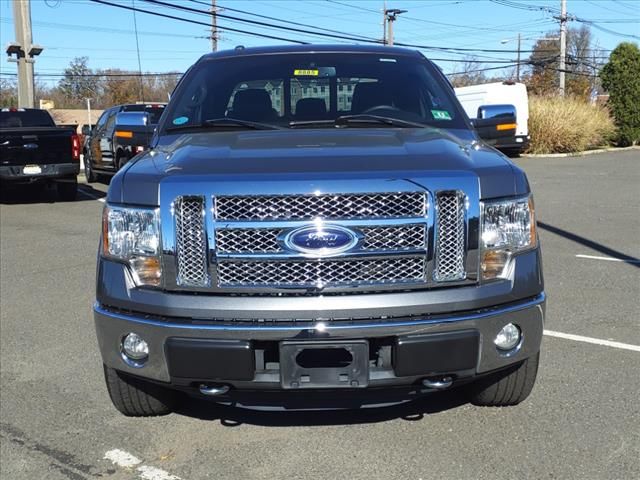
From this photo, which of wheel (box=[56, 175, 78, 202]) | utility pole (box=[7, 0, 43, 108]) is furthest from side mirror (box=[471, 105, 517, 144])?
utility pole (box=[7, 0, 43, 108])

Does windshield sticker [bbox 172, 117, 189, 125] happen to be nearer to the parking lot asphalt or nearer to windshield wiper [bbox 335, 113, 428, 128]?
windshield wiper [bbox 335, 113, 428, 128]

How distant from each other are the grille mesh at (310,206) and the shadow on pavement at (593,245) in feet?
18.1

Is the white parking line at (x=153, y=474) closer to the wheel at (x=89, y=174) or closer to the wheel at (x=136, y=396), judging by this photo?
the wheel at (x=136, y=396)

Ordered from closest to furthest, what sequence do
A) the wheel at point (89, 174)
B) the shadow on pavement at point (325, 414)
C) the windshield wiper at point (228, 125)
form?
the shadow on pavement at point (325, 414) → the windshield wiper at point (228, 125) → the wheel at point (89, 174)

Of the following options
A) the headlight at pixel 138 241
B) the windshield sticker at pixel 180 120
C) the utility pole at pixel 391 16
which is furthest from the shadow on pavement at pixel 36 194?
the utility pole at pixel 391 16

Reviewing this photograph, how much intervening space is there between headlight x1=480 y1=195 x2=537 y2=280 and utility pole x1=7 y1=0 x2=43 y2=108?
60.6ft

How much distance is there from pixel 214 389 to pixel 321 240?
803mm

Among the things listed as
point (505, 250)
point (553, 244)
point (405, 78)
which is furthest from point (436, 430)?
point (553, 244)

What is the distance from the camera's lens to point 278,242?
9.16 ft

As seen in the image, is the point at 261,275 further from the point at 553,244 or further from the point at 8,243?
the point at 8,243

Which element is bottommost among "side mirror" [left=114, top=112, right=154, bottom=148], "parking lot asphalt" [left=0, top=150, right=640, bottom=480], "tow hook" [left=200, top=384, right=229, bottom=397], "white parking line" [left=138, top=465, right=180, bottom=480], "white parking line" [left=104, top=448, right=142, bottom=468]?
"white parking line" [left=138, top=465, right=180, bottom=480]

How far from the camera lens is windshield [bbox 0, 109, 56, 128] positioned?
14111 millimetres

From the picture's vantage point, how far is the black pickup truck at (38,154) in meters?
12.6

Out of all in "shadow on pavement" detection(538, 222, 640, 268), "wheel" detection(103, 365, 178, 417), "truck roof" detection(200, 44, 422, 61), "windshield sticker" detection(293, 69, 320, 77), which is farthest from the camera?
"shadow on pavement" detection(538, 222, 640, 268)
